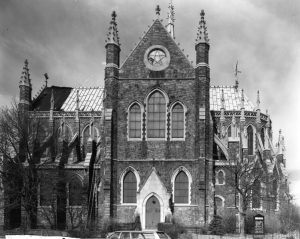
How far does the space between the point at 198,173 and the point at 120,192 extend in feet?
22.6

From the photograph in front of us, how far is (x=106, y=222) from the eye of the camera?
43281 millimetres

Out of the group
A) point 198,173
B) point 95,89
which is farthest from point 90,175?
point 95,89

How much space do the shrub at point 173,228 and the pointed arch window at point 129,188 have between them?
180 inches

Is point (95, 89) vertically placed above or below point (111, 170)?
above

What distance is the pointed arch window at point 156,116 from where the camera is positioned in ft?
151

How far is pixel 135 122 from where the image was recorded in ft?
152

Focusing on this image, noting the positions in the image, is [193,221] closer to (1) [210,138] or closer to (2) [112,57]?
(1) [210,138]

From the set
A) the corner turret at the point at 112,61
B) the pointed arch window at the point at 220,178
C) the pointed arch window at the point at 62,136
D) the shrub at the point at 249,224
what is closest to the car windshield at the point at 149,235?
the shrub at the point at 249,224

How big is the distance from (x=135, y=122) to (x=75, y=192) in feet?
28.8

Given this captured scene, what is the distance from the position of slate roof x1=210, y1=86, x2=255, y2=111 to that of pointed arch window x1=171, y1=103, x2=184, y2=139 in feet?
65.1

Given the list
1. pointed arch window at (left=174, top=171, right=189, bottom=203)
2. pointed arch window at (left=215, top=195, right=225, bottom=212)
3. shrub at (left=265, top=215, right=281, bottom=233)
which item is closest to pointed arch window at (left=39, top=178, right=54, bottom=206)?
pointed arch window at (left=174, top=171, right=189, bottom=203)

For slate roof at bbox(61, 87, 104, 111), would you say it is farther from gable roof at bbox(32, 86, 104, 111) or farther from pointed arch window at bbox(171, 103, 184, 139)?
pointed arch window at bbox(171, 103, 184, 139)

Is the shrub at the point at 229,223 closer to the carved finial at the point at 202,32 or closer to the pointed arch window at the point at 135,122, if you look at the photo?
the pointed arch window at the point at 135,122

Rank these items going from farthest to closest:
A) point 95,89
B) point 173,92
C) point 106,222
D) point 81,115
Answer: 1. point 95,89
2. point 81,115
3. point 173,92
4. point 106,222
